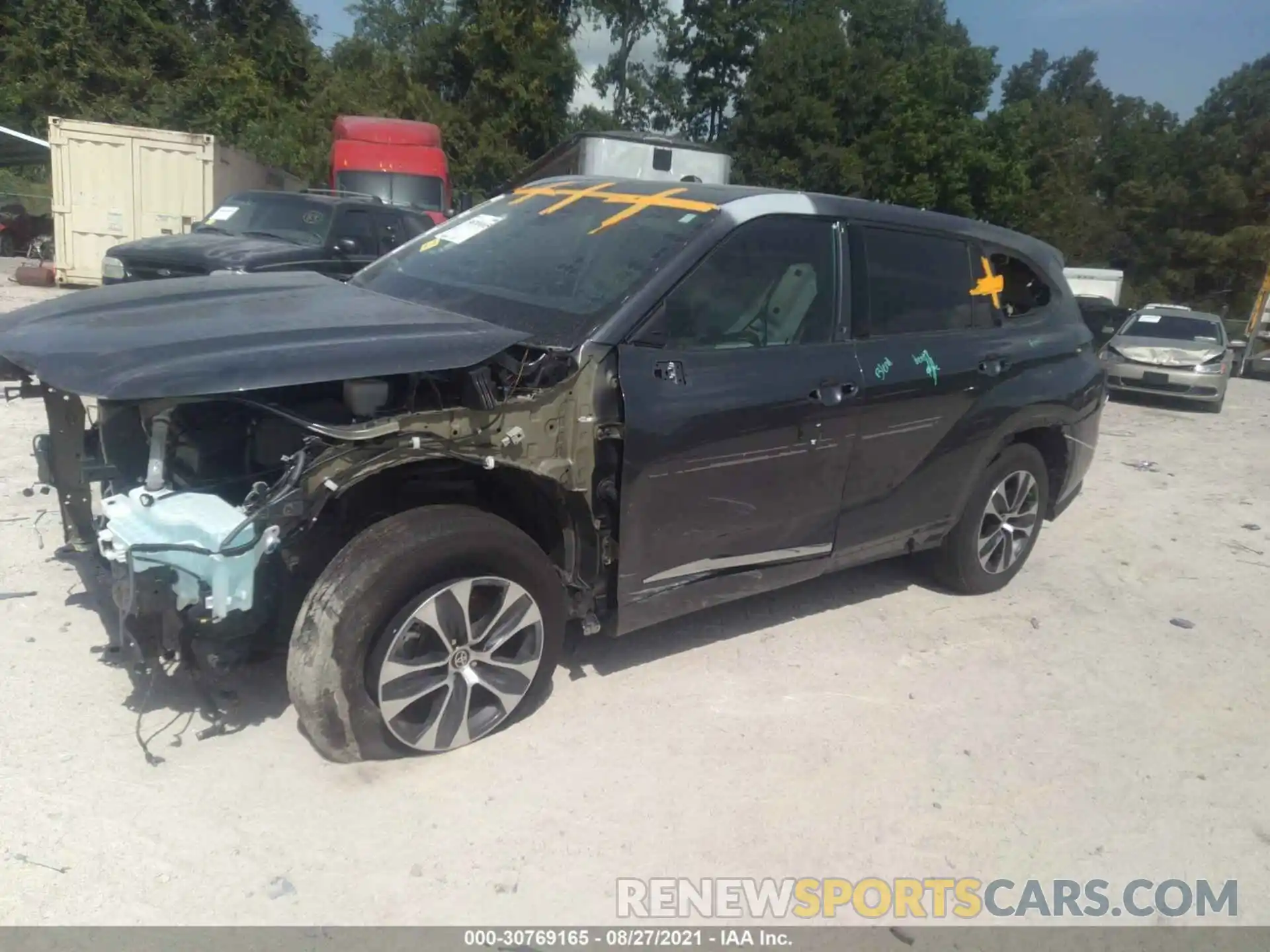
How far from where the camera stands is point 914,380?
4.40 meters

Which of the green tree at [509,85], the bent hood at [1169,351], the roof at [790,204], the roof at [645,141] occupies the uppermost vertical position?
the green tree at [509,85]

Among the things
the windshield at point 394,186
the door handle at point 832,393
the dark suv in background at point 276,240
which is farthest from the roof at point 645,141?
the door handle at point 832,393

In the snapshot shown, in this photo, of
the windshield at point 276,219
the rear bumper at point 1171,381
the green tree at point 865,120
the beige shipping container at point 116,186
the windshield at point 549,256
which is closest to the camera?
the windshield at point 549,256

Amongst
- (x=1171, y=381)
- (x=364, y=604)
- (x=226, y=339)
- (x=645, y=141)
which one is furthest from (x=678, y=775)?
(x=1171, y=381)

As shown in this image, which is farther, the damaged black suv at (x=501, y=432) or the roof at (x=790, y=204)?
the roof at (x=790, y=204)

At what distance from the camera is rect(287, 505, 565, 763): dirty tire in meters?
3.01

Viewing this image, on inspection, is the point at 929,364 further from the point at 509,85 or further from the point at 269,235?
the point at 509,85

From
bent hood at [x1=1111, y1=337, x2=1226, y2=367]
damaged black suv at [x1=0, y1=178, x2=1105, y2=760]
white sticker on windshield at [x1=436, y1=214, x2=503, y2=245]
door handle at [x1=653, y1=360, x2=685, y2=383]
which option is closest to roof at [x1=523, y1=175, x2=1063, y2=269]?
damaged black suv at [x1=0, y1=178, x2=1105, y2=760]

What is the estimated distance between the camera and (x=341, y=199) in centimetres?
1062

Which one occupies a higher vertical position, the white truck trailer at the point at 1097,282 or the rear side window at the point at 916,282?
the white truck trailer at the point at 1097,282

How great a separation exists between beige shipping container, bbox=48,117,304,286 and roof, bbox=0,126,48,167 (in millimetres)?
11654

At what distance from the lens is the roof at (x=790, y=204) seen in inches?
157

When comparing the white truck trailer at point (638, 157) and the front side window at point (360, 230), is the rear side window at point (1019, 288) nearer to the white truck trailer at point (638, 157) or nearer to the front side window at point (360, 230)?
the front side window at point (360, 230)

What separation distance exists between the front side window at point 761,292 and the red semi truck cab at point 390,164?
13.3 metres
